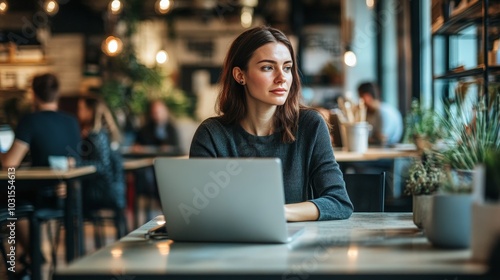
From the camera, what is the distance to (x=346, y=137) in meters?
5.35

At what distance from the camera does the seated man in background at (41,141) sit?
192 inches

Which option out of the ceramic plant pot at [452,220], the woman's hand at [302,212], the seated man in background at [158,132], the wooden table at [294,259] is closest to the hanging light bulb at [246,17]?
the seated man in background at [158,132]

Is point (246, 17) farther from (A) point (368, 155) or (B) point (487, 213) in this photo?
(B) point (487, 213)

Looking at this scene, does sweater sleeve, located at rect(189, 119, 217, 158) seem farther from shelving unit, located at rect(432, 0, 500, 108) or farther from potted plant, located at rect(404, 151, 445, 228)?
shelving unit, located at rect(432, 0, 500, 108)

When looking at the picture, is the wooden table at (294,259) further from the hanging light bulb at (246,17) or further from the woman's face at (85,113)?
the hanging light bulb at (246,17)

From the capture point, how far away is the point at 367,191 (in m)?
2.63

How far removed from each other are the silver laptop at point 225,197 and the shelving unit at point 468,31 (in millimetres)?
2175

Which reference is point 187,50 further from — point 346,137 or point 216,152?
point 216,152

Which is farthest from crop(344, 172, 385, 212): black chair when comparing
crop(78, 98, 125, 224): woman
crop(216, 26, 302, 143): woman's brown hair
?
crop(78, 98, 125, 224): woman

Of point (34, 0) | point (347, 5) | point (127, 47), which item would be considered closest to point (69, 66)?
point (34, 0)

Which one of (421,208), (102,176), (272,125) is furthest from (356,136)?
(421,208)

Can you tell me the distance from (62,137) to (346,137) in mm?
2090

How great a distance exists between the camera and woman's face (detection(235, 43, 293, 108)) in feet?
7.88

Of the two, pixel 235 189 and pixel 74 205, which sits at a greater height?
pixel 235 189
